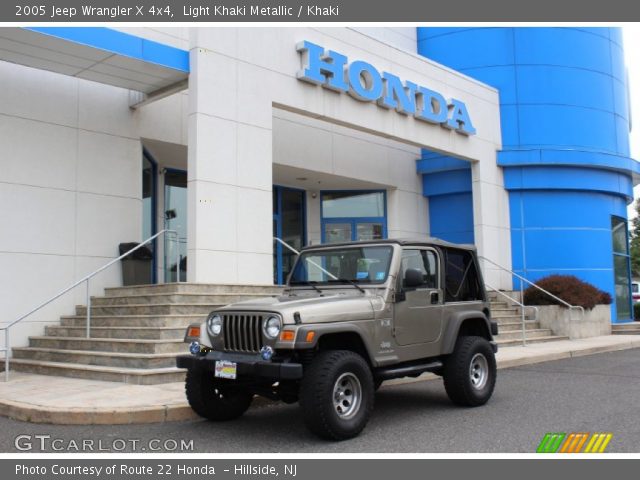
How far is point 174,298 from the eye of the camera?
10703 mm

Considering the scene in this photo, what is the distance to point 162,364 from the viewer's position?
9.19 m

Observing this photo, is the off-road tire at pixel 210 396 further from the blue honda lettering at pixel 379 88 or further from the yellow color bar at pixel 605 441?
the blue honda lettering at pixel 379 88

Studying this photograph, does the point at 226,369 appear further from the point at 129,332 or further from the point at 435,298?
the point at 129,332

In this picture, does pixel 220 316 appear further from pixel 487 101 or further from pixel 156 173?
pixel 487 101

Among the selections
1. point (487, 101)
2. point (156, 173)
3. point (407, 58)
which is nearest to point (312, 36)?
point (407, 58)

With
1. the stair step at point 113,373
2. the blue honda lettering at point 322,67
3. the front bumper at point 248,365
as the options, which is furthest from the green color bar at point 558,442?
the blue honda lettering at point 322,67

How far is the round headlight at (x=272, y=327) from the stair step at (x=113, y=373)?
3.15 metres

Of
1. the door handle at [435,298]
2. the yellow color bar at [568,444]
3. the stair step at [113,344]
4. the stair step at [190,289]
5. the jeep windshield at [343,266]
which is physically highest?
the jeep windshield at [343,266]

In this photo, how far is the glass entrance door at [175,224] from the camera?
15704 mm

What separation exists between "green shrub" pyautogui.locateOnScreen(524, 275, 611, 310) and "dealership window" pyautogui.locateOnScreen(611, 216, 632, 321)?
3.84 metres

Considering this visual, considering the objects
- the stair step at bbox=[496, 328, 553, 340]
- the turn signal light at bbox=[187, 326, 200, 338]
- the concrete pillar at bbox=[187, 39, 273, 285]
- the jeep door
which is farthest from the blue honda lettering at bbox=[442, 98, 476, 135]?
the turn signal light at bbox=[187, 326, 200, 338]

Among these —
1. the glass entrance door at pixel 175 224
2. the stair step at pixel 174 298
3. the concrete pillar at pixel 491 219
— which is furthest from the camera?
the concrete pillar at pixel 491 219

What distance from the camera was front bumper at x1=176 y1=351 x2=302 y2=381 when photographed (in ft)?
19.4
